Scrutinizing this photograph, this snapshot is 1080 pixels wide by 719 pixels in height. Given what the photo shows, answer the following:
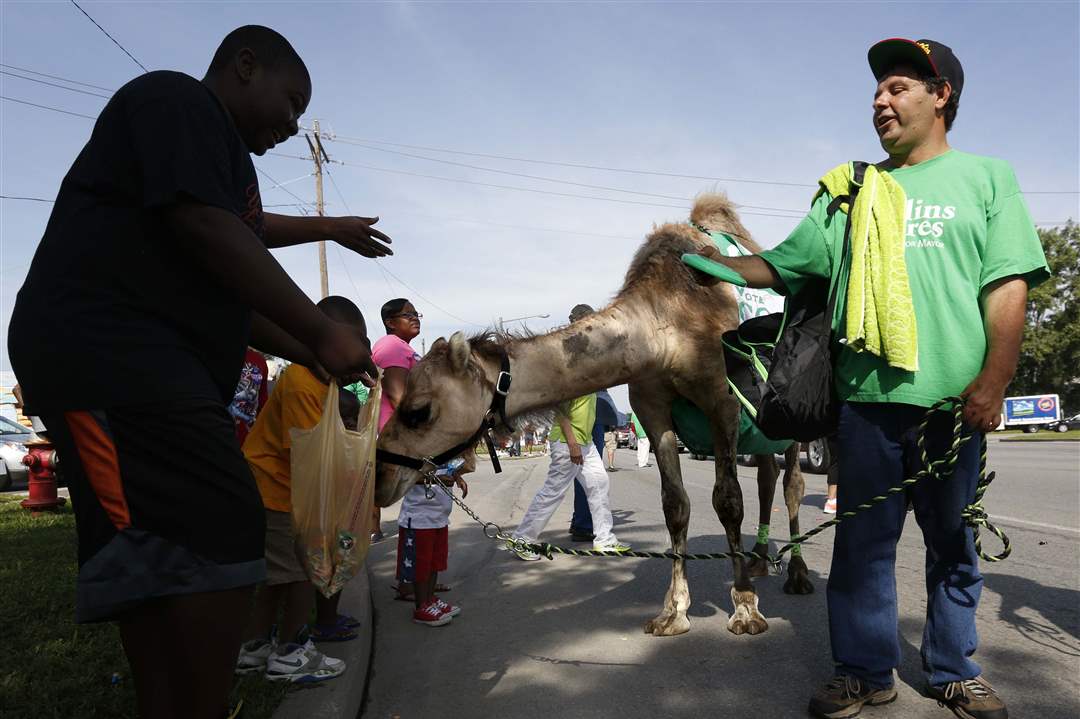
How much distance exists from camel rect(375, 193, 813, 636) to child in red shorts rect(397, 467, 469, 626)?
1.19 m

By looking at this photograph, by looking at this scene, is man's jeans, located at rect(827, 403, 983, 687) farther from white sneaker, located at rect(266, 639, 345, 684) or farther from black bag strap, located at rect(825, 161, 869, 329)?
white sneaker, located at rect(266, 639, 345, 684)

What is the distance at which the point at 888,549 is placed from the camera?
301 cm

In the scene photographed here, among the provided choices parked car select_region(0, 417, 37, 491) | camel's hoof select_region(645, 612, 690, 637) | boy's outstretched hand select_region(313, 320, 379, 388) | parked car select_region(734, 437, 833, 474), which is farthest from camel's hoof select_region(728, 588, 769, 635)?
parked car select_region(0, 417, 37, 491)

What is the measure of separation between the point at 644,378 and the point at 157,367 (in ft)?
10.5

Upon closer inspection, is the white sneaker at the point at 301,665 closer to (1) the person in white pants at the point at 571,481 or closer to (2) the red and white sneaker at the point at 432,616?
(2) the red and white sneaker at the point at 432,616

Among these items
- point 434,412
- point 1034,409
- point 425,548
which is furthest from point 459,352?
point 1034,409

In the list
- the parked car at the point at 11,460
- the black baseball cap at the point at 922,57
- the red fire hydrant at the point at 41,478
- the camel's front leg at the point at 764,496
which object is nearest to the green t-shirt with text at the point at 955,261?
the black baseball cap at the point at 922,57

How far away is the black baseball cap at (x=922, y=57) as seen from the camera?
2.90m

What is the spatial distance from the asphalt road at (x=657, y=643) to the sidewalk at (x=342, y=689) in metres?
0.10

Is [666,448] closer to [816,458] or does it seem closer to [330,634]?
[330,634]

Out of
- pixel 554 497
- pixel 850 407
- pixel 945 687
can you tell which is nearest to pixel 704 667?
pixel 945 687

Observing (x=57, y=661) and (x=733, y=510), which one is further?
(x=733, y=510)

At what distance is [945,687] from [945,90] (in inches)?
94.6

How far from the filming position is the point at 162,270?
1732mm
